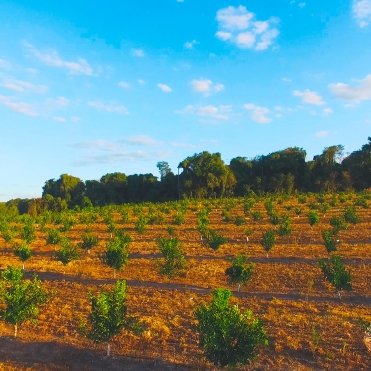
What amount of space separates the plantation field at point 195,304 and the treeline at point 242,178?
5062cm

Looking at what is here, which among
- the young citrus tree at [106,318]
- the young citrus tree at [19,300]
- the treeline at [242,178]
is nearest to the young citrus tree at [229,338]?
the young citrus tree at [106,318]

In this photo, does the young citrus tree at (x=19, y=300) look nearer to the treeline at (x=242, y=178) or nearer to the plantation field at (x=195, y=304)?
the plantation field at (x=195, y=304)

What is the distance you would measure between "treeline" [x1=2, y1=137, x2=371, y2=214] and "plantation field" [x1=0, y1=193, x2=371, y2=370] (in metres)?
50.6

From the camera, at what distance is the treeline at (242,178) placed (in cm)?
8904

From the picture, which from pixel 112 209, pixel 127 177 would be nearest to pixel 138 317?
pixel 112 209

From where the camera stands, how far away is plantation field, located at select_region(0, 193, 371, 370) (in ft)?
49.3

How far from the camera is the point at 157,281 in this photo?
25828 mm

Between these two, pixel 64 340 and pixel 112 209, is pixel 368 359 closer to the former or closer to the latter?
pixel 64 340

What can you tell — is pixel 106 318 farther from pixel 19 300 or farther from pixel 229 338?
pixel 229 338

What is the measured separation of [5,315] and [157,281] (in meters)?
10.7

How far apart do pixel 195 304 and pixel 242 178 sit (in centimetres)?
7883

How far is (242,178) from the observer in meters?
98.0

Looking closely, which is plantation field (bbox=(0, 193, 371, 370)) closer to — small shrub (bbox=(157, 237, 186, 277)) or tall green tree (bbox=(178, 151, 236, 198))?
small shrub (bbox=(157, 237, 186, 277))

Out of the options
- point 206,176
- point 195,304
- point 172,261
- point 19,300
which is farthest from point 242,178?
point 19,300
